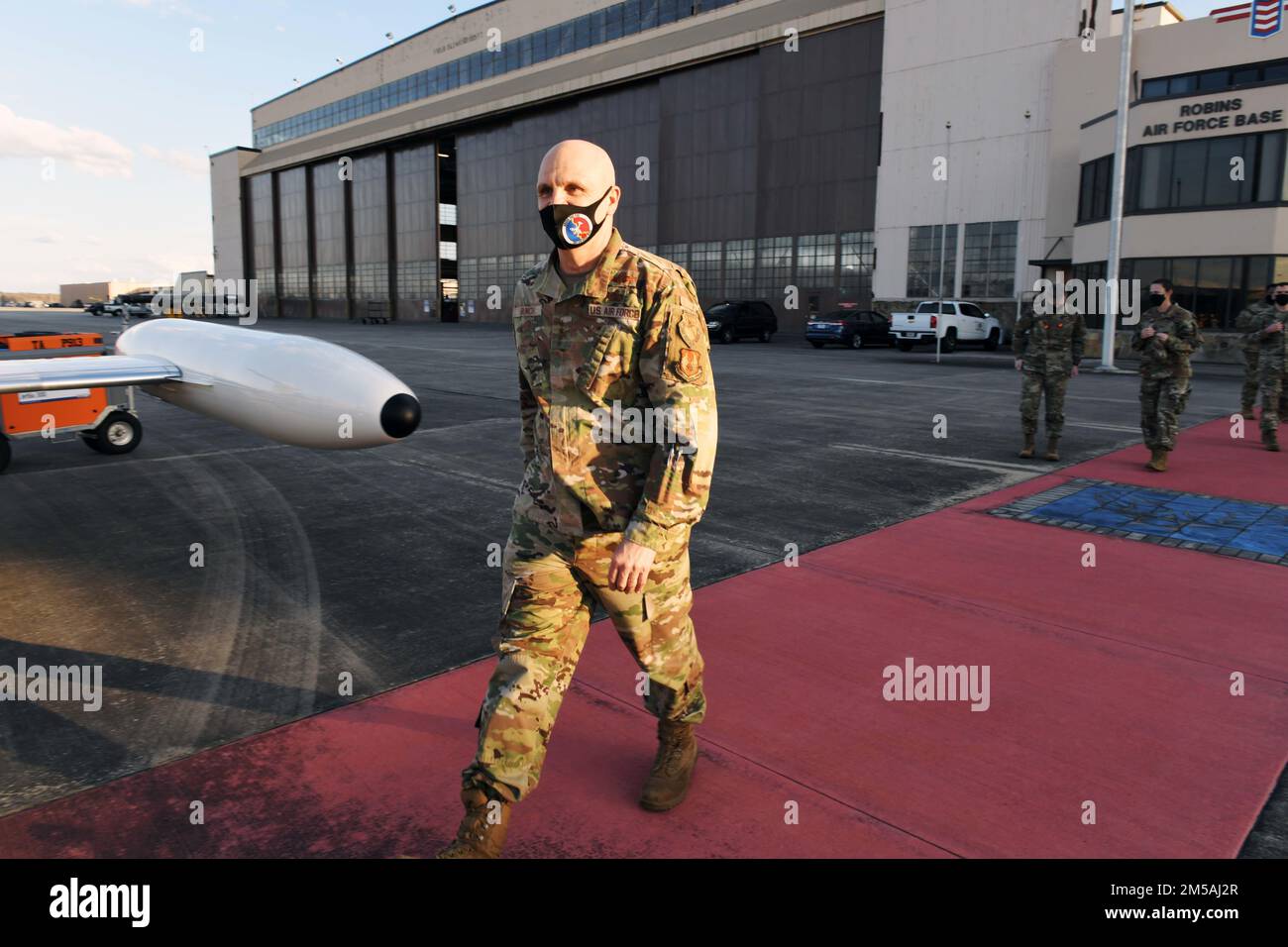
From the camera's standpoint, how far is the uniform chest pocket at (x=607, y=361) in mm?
2564

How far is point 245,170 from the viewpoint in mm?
75938

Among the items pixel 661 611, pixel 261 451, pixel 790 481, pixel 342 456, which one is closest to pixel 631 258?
pixel 661 611

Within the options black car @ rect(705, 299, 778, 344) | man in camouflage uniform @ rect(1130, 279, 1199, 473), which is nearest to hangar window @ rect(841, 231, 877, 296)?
black car @ rect(705, 299, 778, 344)

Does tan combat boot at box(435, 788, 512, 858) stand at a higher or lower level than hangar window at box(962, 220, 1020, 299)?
lower

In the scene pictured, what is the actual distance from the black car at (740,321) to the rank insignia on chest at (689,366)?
104 feet

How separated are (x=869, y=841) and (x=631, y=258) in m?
2.12

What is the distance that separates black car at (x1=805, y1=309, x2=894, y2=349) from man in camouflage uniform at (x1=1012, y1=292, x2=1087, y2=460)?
22129 mm

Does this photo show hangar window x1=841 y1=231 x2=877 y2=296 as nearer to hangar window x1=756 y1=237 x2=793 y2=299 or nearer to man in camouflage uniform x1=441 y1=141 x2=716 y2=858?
hangar window x1=756 y1=237 x2=793 y2=299

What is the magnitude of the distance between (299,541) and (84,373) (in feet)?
6.43

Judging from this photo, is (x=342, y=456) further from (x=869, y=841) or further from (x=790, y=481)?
(x=869, y=841)

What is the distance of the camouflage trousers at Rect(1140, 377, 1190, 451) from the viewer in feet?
28.4

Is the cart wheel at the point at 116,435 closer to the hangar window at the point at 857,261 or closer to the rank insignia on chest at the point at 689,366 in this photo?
the rank insignia on chest at the point at 689,366

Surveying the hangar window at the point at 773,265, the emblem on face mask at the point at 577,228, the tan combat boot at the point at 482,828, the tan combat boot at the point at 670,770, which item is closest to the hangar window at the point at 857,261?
the hangar window at the point at 773,265

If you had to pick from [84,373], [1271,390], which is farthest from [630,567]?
[1271,390]
